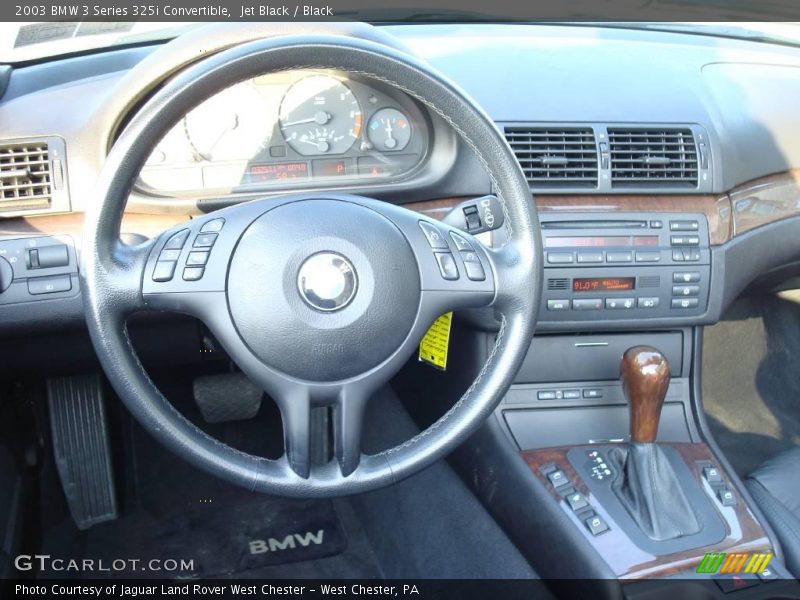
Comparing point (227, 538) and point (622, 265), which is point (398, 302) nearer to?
point (622, 265)

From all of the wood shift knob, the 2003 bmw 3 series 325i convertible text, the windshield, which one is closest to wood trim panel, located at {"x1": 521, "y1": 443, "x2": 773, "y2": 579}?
the 2003 bmw 3 series 325i convertible text

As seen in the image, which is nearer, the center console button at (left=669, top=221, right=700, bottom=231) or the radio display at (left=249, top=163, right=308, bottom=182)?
the radio display at (left=249, top=163, right=308, bottom=182)

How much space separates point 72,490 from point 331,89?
1316 mm

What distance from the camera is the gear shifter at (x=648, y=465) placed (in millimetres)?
1594

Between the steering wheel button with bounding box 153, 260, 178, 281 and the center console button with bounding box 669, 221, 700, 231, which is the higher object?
the steering wheel button with bounding box 153, 260, 178, 281

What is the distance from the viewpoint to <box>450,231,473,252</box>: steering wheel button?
1265 millimetres

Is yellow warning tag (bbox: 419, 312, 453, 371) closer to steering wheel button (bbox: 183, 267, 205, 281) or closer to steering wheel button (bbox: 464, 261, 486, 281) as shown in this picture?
steering wheel button (bbox: 464, 261, 486, 281)

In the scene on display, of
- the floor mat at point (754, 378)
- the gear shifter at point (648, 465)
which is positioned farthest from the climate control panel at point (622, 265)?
the floor mat at point (754, 378)

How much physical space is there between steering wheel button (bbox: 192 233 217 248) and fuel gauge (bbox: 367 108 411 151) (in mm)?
599

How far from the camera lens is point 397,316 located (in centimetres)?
121

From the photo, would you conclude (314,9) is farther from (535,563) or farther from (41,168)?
(535,563)

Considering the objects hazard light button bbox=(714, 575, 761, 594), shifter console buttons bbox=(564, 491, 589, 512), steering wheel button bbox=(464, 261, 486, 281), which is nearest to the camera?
steering wheel button bbox=(464, 261, 486, 281)

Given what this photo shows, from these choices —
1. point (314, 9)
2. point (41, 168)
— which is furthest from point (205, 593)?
point (314, 9)

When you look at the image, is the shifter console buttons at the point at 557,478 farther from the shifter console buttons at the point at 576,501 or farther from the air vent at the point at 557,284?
the air vent at the point at 557,284
